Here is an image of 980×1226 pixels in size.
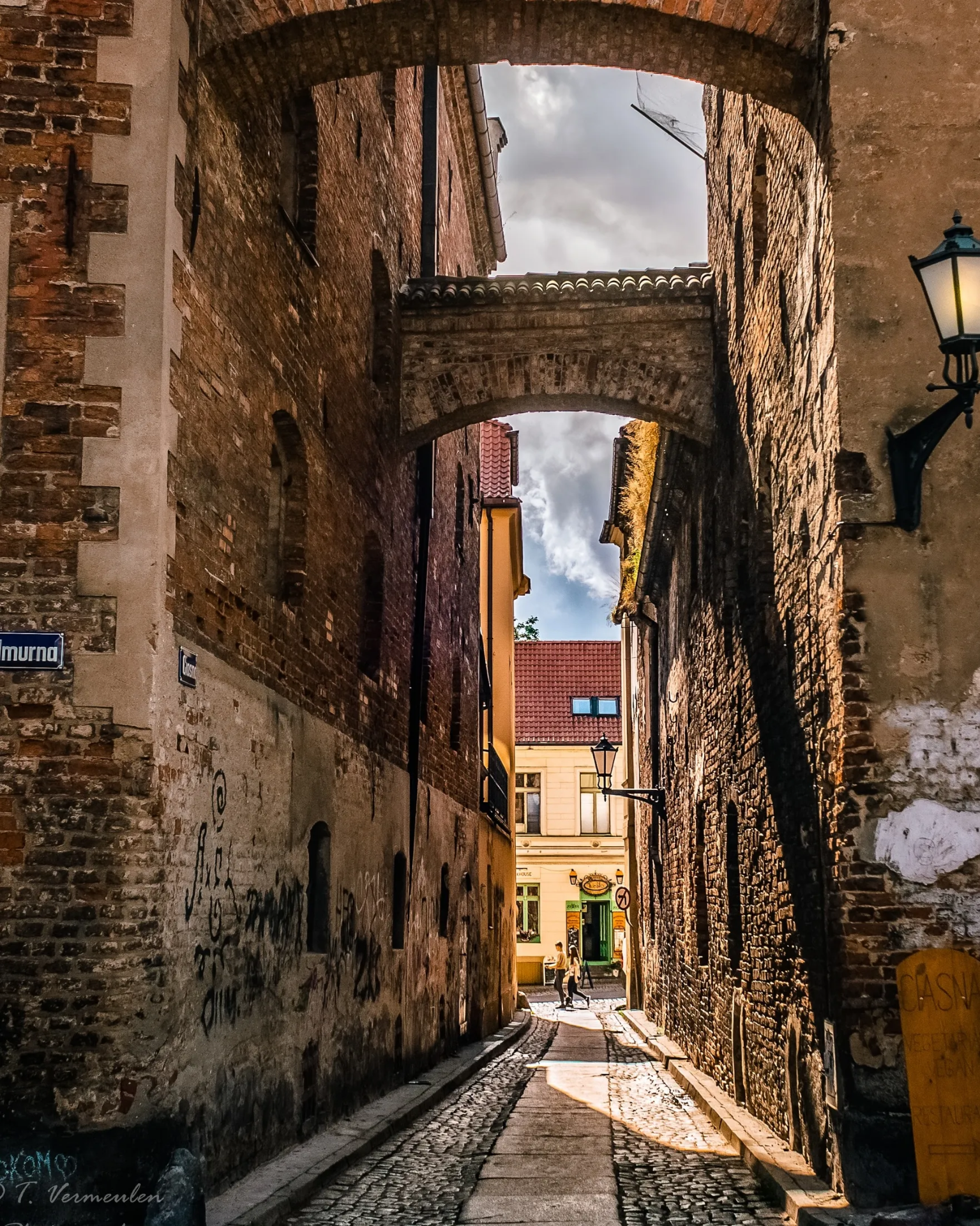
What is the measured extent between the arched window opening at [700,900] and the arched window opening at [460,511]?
Result: 647cm

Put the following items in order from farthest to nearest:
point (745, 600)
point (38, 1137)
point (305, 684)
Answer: point (745, 600), point (305, 684), point (38, 1137)

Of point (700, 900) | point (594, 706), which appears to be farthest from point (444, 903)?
point (594, 706)

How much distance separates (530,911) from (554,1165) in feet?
115

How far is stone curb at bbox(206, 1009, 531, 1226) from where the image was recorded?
23.4 feet

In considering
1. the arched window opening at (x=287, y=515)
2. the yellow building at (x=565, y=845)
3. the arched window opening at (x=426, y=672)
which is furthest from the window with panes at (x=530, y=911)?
the arched window opening at (x=287, y=515)

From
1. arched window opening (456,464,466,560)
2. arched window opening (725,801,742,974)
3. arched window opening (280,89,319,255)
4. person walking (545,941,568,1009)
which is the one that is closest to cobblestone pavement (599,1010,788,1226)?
arched window opening (725,801,742,974)

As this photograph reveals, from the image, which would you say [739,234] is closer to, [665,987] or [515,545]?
[665,987]

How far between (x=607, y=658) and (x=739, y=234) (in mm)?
35723

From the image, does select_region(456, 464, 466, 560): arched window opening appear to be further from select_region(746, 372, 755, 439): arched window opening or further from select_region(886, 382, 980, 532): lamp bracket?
select_region(886, 382, 980, 532): lamp bracket

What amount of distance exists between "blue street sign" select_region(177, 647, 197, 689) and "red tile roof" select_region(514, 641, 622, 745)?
1458 inches

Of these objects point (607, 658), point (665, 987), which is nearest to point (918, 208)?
point (665, 987)

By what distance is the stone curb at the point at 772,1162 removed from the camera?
276 inches

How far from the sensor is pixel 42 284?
7.00 meters

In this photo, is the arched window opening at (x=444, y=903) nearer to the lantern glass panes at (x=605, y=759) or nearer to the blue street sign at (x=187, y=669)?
the lantern glass panes at (x=605, y=759)
